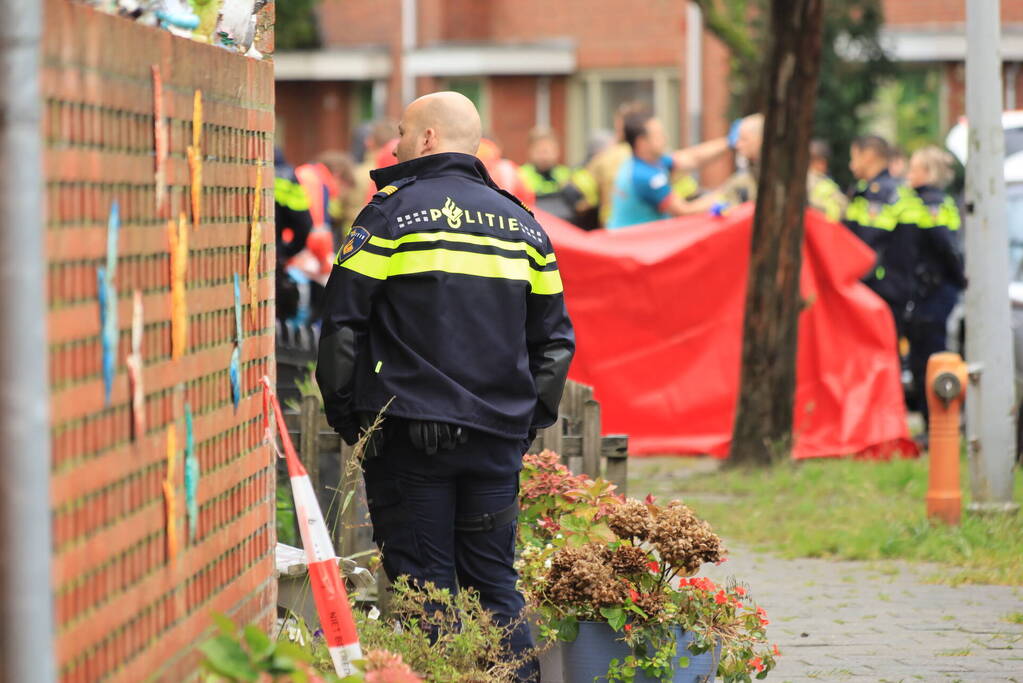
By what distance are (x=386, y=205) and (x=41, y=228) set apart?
246cm

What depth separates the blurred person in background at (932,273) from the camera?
41.1 feet

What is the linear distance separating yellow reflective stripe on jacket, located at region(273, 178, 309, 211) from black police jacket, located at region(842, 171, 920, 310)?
410 cm

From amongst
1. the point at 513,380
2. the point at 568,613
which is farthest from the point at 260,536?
the point at 568,613

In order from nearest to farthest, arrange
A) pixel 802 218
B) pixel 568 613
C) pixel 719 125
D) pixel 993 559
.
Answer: pixel 568 613 < pixel 993 559 < pixel 802 218 < pixel 719 125

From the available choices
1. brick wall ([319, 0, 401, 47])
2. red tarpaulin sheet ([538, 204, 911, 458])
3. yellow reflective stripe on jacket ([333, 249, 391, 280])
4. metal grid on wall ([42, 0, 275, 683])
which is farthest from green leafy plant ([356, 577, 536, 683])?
brick wall ([319, 0, 401, 47])

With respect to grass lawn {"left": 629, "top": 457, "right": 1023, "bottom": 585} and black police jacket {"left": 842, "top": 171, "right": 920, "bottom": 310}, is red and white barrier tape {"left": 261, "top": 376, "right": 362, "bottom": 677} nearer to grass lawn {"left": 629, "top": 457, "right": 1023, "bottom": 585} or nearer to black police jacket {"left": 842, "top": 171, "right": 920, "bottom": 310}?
grass lawn {"left": 629, "top": 457, "right": 1023, "bottom": 585}

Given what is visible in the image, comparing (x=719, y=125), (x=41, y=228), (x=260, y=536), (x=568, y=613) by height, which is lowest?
(x=568, y=613)

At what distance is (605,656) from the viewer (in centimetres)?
520

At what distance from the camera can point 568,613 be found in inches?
207

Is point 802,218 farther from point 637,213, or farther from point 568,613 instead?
point 568,613

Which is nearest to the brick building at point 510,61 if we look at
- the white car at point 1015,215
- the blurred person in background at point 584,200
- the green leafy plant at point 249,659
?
the blurred person in background at point 584,200

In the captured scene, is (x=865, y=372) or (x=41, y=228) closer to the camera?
(x=41, y=228)

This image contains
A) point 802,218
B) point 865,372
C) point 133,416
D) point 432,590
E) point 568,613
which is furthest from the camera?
point 865,372

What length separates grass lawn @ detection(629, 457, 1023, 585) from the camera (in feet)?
27.1
